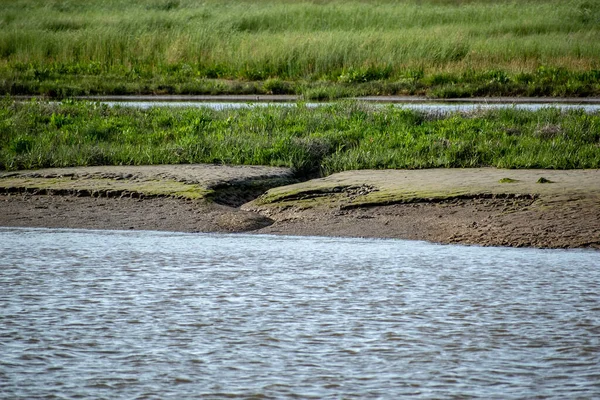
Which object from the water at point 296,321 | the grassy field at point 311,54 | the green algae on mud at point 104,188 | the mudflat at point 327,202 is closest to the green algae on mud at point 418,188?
the mudflat at point 327,202

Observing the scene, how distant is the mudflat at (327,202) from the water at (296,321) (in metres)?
0.51

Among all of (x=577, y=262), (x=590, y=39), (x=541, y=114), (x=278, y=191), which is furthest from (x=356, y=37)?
(x=577, y=262)

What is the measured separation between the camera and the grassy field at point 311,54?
22.8 meters

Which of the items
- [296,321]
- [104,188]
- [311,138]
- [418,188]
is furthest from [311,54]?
[296,321]

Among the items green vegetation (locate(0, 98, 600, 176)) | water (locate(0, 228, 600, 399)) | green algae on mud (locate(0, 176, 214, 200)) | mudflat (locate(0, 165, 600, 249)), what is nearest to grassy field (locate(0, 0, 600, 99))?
green vegetation (locate(0, 98, 600, 176))

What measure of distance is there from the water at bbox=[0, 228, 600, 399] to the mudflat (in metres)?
0.51

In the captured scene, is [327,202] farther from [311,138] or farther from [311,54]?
[311,54]

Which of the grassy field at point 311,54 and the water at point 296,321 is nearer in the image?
the water at point 296,321

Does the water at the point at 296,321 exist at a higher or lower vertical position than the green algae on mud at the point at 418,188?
higher

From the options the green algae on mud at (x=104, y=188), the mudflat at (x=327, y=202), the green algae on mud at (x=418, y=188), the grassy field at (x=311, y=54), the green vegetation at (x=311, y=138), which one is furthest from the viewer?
the grassy field at (x=311, y=54)

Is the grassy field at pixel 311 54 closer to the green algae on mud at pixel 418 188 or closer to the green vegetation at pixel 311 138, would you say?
the green vegetation at pixel 311 138

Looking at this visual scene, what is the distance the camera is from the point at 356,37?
28828 millimetres

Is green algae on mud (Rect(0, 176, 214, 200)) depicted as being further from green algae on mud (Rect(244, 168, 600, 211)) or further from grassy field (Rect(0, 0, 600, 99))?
grassy field (Rect(0, 0, 600, 99))

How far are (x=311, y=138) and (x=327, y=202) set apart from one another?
253 centimetres
